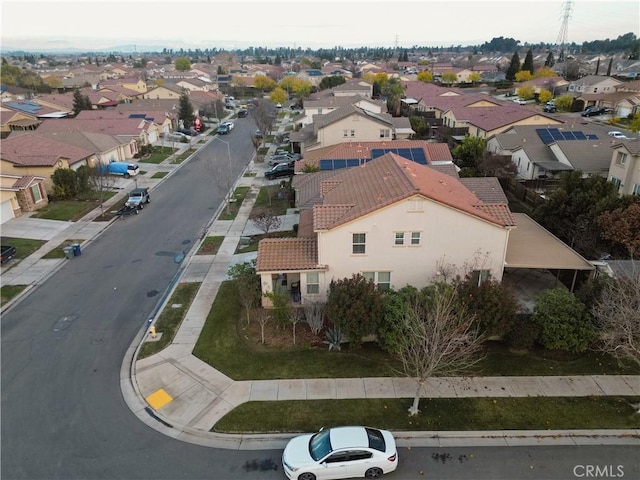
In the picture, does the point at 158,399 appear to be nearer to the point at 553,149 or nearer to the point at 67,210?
the point at 67,210

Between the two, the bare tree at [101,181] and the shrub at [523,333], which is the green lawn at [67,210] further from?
the shrub at [523,333]

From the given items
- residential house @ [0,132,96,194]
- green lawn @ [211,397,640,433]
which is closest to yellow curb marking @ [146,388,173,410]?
green lawn @ [211,397,640,433]

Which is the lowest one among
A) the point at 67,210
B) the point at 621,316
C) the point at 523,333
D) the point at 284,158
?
the point at 67,210

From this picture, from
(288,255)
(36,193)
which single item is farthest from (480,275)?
(36,193)

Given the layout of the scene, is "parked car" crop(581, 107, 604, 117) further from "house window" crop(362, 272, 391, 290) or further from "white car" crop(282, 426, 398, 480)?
"white car" crop(282, 426, 398, 480)

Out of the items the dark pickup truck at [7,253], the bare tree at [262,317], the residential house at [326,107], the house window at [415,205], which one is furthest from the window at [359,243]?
the residential house at [326,107]

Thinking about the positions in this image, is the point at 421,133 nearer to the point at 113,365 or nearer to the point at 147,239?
the point at 147,239
